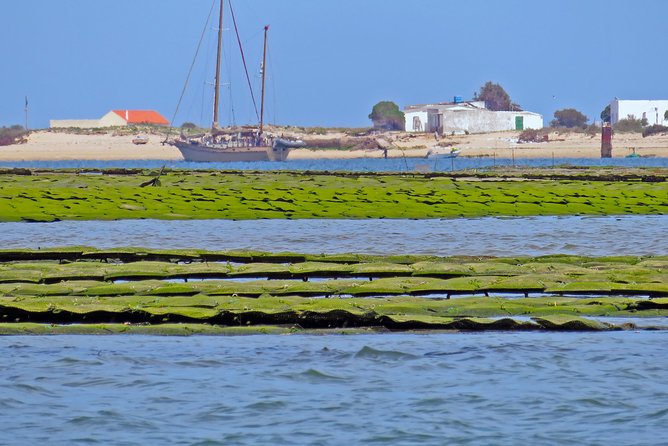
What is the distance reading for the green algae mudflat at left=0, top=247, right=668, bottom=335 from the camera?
18469mm

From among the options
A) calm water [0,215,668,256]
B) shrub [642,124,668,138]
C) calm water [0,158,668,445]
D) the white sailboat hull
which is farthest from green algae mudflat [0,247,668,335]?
shrub [642,124,668,138]

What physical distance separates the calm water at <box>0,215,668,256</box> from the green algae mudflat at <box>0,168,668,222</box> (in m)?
0.61

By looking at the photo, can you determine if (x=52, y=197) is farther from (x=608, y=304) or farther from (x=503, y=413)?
(x=503, y=413)

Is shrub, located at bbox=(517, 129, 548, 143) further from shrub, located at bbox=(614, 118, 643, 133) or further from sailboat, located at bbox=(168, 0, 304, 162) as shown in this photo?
sailboat, located at bbox=(168, 0, 304, 162)

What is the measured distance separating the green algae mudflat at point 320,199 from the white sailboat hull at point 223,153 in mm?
101385

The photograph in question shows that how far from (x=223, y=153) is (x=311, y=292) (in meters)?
142

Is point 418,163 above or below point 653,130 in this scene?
below

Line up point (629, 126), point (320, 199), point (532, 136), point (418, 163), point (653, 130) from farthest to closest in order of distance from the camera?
1. point (629, 126)
2. point (532, 136)
3. point (653, 130)
4. point (418, 163)
5. point (320, 199)

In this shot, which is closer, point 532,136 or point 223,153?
point 223,153

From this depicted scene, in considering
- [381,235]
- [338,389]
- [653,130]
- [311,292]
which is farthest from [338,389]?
[653,130]

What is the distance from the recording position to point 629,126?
641 feet

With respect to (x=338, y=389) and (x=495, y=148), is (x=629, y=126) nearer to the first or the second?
(x=495, y=148)

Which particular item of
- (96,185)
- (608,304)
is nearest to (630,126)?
(96,185)

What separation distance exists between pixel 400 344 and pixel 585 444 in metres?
5.17
